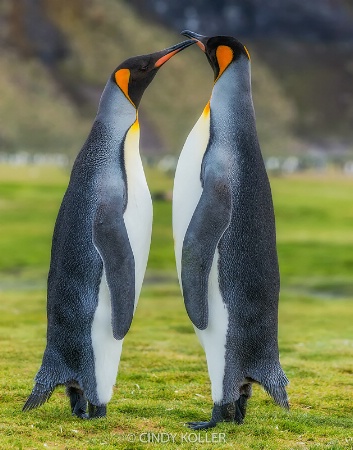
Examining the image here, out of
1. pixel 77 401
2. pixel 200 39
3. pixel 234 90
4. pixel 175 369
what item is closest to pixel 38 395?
pixel 77 401

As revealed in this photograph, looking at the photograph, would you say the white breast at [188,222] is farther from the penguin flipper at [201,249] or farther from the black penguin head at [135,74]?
the black penguin head at [135,74]

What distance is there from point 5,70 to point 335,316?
98358 mm

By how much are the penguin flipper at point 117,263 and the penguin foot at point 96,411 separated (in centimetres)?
52

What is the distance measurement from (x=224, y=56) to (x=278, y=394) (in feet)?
7.16

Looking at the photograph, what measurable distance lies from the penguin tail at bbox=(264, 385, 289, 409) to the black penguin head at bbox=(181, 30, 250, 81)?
2000 millimetres

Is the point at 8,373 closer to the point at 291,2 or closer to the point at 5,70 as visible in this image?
the point at 5,70

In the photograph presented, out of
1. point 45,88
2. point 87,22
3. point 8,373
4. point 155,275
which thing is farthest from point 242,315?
point 87,22

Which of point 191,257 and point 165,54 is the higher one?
point 165,54

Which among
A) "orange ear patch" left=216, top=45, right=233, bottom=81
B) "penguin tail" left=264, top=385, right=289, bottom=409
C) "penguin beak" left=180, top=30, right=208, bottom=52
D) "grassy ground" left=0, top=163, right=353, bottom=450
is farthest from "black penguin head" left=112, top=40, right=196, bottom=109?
"grassy ground" left=0, top=163, right=353, bottom=450

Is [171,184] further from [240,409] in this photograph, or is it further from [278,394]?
[278,394]

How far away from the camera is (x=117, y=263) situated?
208 inches

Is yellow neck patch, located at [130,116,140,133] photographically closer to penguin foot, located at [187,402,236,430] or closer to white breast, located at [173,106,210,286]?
white breast, located at [173,106,210,286]

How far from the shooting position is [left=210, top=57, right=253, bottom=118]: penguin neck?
218 inches

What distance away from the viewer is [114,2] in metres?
130
